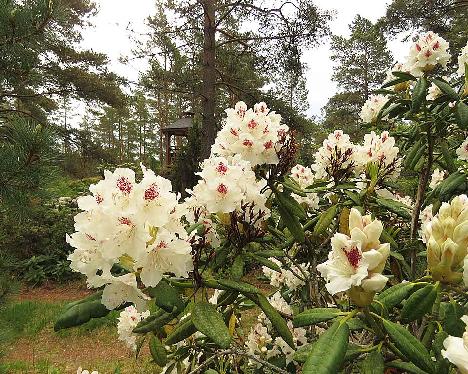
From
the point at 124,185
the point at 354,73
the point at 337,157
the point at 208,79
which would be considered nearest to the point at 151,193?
the point at 124,185

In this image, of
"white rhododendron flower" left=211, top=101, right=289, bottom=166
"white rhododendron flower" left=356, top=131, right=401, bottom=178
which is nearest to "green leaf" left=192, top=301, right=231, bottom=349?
"white rhododendron flower" left=211, top=101, right=289, bottom=166

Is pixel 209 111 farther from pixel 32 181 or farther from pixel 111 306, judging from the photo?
pixel 111 306

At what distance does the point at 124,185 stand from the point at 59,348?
15.7 feet

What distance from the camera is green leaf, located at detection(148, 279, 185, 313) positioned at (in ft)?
3.30

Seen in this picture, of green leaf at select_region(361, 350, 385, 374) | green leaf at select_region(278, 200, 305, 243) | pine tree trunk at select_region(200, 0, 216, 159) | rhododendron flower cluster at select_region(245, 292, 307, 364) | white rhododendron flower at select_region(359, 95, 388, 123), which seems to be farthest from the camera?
pine tree trunk at select_region(200, 0, 216, 159)

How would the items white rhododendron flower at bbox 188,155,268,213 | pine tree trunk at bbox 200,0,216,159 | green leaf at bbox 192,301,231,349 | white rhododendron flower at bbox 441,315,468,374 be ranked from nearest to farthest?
white rhododendron flower at bbox 441,315,468,374 → green leaf at bbox 192,301,231,349 → white rhododendron flower at bbox 188,155,268,213 → pine tree trunk at bbox 200,0,216,159

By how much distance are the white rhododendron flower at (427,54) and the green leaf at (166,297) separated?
1.54 m

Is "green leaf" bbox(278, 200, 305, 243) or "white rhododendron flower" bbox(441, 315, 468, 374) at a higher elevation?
"white rhododendron flower" bbox(441, 315, 468, 374)

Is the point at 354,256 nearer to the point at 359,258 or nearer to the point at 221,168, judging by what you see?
the point at 359,258

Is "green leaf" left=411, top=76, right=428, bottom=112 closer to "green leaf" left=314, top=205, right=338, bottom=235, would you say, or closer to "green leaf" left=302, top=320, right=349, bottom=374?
"green leaf" left=314, top=205, right=338, bottom=235

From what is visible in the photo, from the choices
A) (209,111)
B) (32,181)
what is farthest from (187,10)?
(32,181)

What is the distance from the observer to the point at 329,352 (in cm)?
81

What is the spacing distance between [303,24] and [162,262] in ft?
27.8

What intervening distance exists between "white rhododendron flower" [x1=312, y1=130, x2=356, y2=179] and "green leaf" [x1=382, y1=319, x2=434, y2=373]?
1.00 metres
